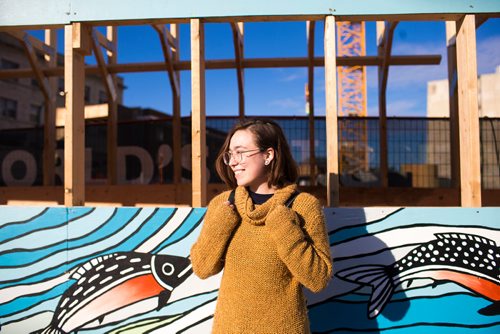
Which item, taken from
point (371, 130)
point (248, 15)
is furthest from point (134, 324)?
point (371, 130)

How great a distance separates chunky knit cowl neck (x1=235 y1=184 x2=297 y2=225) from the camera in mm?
1919

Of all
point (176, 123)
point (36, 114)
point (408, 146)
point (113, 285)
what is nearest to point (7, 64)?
point (36, 114)

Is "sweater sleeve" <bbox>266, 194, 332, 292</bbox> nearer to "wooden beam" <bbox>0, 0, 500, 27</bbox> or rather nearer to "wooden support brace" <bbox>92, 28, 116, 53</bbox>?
"wooden beam" <bbox>0, 0, 500, 27</bbox>

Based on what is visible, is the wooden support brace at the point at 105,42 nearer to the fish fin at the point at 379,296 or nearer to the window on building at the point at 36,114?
the fish fin at the point at 379,296

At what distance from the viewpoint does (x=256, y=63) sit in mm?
6738

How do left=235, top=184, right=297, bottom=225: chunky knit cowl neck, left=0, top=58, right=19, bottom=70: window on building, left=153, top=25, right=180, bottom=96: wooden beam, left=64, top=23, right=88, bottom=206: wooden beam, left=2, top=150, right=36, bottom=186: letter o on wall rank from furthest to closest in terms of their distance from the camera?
1. left=0, top=58, right=19, bottom=70: window on building
2. left=2, top=150, right=36, bottom=186: letter o on wall
3. left=153, top=25, right=180, bottom=96: wooden beam
4. left=64, top=23, right=88, bottom=206: wooden beam
5. left=235, top=184, right=297, bottom=225: chunky knit cowl neck

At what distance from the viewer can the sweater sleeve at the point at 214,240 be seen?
1.94m

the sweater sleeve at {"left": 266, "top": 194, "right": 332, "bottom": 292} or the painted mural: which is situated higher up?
the sweater sleeve at {"left": 266, "top": 194, "right": 332, "bottom": 292}

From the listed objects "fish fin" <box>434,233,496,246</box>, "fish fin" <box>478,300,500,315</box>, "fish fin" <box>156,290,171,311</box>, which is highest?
"fish fin" <box>434,233,496,246</box>

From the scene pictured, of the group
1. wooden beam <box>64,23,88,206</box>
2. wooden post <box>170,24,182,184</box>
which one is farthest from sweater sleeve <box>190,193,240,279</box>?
wooden post <box>170,24,182,184</box>

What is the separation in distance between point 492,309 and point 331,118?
1960 millimetres

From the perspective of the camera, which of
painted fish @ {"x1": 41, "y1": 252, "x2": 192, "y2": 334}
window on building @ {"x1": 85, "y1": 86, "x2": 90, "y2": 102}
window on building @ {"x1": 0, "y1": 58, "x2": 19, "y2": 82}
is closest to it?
painted fish @ {"x1": 41, "y1": 252, "x2": 192, "y2": 334}

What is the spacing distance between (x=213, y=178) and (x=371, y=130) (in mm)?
3780

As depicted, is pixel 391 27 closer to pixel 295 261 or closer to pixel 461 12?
pixel 461 12
